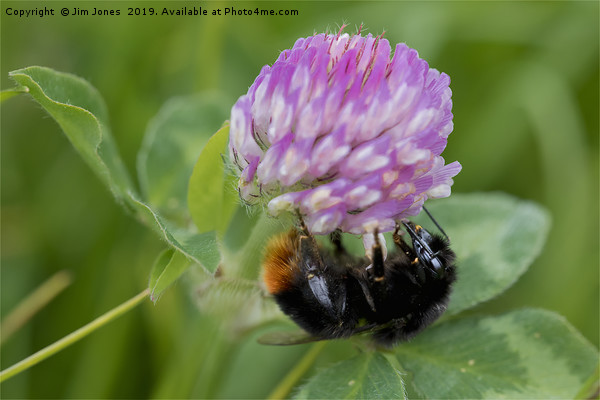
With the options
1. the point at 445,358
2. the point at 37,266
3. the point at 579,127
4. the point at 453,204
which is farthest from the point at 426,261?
the point at 579,127

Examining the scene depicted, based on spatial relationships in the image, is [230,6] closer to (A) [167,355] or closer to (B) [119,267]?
(B) [119,267]

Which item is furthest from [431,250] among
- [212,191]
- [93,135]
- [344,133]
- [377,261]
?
[93,135]

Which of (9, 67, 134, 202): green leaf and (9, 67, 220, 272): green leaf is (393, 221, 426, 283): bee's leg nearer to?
(9, 67, 220, 272): green leaf

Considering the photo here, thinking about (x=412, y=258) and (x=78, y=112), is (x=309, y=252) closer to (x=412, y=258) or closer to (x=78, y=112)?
(x=412, y=258)

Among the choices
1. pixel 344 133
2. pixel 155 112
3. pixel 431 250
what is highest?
pixel 344 133

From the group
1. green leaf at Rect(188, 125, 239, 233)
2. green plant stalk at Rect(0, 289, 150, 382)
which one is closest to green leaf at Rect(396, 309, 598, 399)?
green leaf at Rect(188, 125, 239, 233)

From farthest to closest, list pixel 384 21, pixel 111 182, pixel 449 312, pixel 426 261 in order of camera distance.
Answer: pixel 384 21, pixel 449 312, pixel 111 182, pixel 426 261
